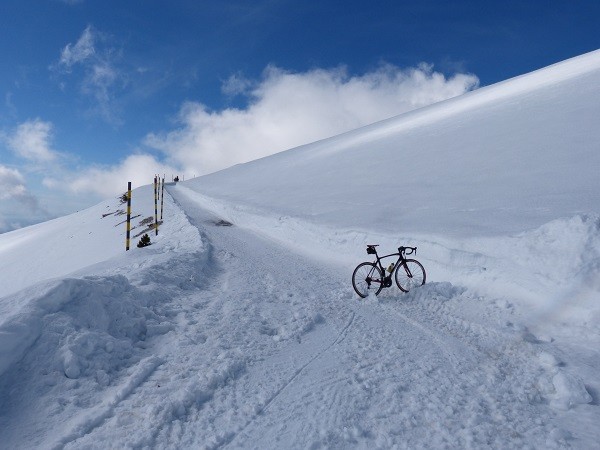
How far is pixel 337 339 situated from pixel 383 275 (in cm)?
287

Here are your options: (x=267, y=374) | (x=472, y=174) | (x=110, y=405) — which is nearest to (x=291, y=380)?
(x=267, y=374)

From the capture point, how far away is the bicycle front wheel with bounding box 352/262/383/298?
27.3 feet

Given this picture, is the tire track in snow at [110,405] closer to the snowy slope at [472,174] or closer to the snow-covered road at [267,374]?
the snow-covered road at [267,374]

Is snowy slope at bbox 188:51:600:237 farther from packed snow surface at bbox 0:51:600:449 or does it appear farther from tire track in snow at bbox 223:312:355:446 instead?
tire track in snow at bbox 223:312:355:446

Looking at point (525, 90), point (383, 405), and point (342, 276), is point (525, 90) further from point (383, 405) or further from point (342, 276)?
point (383, 405)

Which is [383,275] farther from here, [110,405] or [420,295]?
[110,405]

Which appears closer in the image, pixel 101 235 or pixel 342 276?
pixel 342 276

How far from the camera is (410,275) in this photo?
8609 mm

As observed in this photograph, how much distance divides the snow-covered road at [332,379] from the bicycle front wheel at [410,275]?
2.77 feet

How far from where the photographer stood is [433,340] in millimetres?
5992

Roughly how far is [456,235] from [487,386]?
19.0 ft

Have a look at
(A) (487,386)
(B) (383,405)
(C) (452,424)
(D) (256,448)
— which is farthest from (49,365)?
(A) (487,386)

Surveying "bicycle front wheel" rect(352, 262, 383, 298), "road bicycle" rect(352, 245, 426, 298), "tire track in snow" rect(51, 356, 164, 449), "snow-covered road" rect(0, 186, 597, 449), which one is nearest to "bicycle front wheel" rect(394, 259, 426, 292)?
"road bicycle" rect(352, 245, 426, 298)

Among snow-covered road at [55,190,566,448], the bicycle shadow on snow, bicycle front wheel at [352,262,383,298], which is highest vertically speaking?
bicycle front wheel at [352,262,383,298]
